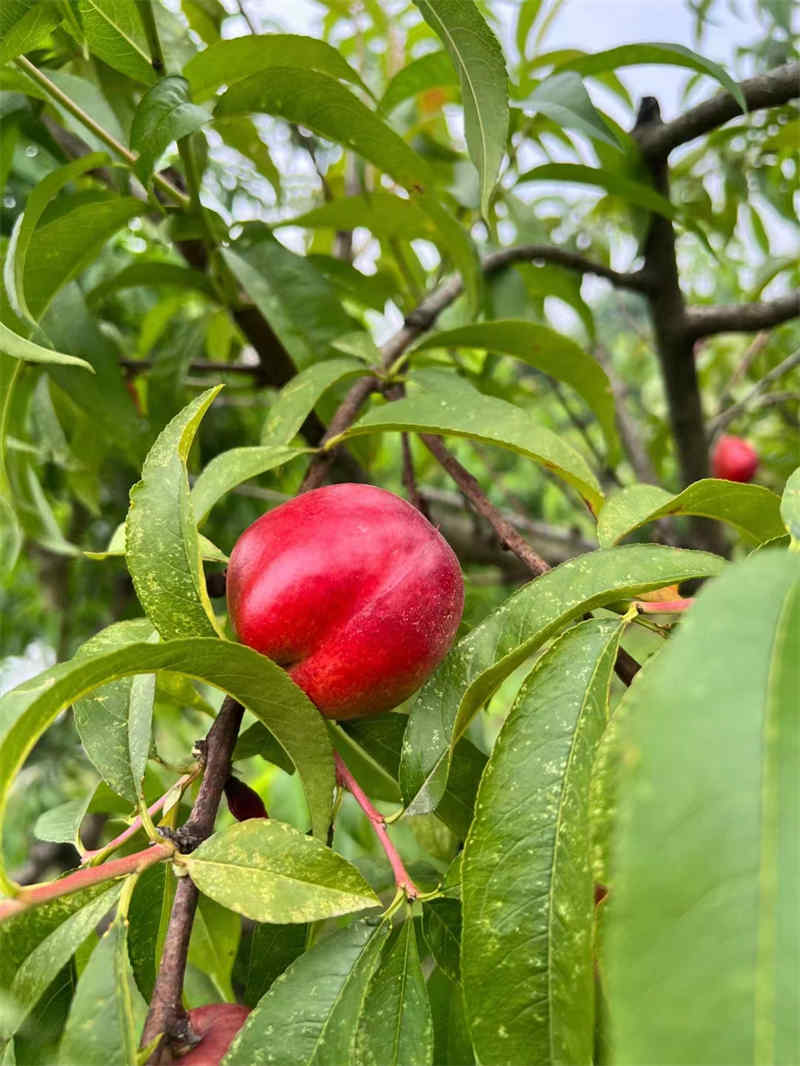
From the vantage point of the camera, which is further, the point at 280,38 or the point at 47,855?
the point at 47,855

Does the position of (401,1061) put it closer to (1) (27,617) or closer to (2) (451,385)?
(2) (451,385)

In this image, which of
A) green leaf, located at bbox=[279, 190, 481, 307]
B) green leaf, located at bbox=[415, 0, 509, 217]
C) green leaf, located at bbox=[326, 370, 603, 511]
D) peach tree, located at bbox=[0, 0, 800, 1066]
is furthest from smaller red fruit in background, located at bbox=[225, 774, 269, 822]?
green leaf, located at bbox=[279, 190, 481, 307]

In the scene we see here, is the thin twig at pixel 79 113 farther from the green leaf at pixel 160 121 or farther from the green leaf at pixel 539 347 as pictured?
the green leaf at pixel 539 347

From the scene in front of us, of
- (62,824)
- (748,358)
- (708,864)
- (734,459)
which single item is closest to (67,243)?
(62,824)

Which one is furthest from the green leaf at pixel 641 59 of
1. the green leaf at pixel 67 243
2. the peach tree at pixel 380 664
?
the green leaf at pixel 67 243

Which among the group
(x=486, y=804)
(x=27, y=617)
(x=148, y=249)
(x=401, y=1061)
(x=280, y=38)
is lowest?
(x=27, y=617)

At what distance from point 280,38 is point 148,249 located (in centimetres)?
80

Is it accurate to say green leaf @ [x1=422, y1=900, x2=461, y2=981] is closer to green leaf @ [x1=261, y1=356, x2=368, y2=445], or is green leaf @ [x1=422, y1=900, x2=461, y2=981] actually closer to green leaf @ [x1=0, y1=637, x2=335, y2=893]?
green leaf @ [x1=0, y1=637, x2=335, y2=893]

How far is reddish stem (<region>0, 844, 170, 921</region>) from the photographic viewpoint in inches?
14.3

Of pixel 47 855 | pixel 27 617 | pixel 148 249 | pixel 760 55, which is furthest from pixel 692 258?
pixel 47 855

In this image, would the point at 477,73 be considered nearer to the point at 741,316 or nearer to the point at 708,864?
the point at 708,864

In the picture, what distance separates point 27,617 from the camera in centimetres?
200

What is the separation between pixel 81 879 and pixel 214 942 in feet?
0.94

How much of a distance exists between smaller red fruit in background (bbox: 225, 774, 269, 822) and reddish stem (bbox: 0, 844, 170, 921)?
3.3 inches
